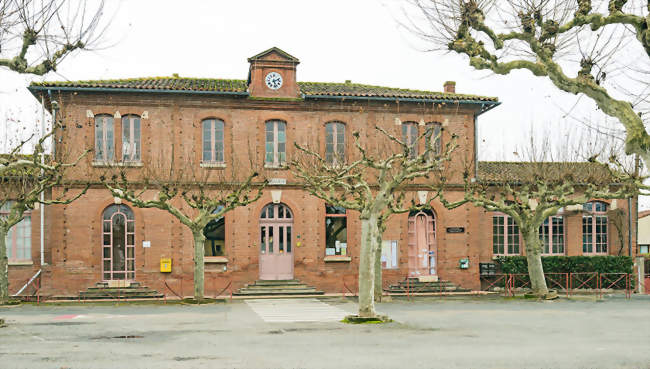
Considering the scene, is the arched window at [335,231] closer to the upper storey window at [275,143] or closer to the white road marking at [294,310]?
the upper storey window at [275,143]

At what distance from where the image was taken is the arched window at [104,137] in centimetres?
2583

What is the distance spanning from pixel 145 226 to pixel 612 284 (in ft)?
62.6

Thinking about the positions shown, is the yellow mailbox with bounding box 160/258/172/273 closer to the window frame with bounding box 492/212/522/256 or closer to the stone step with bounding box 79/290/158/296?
the stone step with bounding box 79/290/158/296

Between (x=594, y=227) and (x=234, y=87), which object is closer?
(x=234, y=87)

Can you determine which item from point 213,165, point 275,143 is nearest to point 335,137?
point 275,143

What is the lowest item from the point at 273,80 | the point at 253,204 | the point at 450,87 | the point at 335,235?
the point at 335,235

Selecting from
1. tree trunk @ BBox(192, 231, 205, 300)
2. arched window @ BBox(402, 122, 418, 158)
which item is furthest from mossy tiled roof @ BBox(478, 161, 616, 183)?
tree trunk @ BBox(192, 231, 205, 300)

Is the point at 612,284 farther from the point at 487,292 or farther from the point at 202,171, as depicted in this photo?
the point at 202,171

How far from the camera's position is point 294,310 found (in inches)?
824

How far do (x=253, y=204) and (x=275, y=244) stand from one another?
184 centimetres

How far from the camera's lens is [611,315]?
63.1ft

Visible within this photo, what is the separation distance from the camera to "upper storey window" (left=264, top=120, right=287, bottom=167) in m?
27.0

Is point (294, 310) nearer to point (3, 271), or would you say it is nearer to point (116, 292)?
point (116, 292)

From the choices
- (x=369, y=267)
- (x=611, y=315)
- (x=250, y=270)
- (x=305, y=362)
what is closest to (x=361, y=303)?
(x=369, y=267)
